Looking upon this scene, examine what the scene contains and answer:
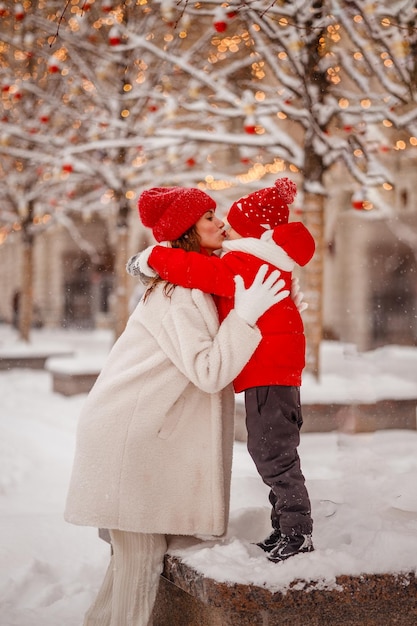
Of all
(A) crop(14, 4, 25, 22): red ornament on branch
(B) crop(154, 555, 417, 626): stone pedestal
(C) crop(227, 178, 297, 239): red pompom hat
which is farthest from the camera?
(A) crop(14, 4, 25, 22): red ornament on branch

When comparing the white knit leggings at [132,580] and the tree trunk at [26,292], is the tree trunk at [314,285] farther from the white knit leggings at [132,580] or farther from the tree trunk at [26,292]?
the tree trunk at [26,292]

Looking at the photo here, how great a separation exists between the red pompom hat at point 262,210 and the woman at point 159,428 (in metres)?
0.18

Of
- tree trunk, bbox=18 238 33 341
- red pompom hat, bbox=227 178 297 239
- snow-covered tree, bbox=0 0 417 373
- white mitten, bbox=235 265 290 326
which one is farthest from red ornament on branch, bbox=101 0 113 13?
tree trunk, bbox=18 238 33 341

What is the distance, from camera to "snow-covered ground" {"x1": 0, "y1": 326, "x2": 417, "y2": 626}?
3.14m

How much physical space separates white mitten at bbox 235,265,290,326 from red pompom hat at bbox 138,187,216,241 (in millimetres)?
372

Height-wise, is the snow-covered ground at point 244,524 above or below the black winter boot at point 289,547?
below

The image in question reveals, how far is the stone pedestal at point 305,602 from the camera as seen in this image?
2.95 metres

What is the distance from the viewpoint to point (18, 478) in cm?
661

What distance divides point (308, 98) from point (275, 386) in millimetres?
5843

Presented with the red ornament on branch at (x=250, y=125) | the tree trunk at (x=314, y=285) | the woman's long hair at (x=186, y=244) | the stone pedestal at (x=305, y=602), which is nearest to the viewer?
the stone pedestal at (x=305, y=602)

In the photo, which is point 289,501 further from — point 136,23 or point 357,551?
point 136,23

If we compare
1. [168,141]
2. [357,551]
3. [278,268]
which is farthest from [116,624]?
[168,141]

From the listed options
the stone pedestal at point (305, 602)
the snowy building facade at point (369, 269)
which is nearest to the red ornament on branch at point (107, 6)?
the stone pedestal at point (305, 602)

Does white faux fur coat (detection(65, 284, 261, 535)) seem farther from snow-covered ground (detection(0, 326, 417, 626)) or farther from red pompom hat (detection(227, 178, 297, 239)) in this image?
red pompom hat (detection(227, 178, 297, 239))
